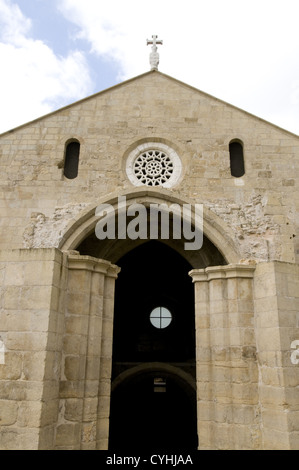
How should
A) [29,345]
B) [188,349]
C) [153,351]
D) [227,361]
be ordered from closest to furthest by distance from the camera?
[29,345] → [227,361] → [188,349] → [153,351]

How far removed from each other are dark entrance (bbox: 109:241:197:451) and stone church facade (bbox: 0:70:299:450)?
67 mm

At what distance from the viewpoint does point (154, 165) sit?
23.8ft

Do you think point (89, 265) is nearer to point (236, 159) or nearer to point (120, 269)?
point (120, 269)

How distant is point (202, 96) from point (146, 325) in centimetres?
746

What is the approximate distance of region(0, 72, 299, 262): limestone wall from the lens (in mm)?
6723

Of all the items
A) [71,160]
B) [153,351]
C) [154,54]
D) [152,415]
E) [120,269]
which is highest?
[154,54]

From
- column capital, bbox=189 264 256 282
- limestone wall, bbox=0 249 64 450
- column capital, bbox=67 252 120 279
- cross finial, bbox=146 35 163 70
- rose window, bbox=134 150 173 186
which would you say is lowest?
limestone wall, bbox=0 249 64 450

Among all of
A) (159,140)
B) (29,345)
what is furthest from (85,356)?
(159,140)

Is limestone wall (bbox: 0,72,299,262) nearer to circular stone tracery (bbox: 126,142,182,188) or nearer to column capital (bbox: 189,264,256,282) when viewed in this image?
circular stone tracery (bbox: 126,142,182,188)

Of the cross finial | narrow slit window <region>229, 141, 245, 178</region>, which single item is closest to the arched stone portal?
narrow slit window <region>229, 141, 245, 178</region>

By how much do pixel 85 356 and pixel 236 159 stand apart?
4.65 m

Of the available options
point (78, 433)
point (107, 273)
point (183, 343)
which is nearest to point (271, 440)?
point (78, 433)

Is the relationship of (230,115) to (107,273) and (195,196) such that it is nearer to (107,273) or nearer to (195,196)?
(195,196)

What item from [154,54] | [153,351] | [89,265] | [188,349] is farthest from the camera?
[153,351]
